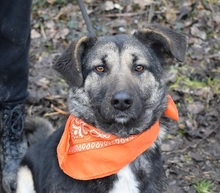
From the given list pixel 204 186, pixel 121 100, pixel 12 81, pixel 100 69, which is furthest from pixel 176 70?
pixel 121 100

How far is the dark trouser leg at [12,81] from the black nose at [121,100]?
5.25 feet

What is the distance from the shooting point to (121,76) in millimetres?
4020

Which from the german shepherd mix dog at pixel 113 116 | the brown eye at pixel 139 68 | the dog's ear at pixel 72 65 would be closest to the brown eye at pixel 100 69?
the german shepherd mix dog at pixel 113 116

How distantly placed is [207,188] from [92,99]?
5.38 feet

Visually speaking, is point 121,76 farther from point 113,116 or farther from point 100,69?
point 113,116

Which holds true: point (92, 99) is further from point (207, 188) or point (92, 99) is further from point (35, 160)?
point (207, 188)

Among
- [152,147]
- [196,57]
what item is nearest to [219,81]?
[196,57]

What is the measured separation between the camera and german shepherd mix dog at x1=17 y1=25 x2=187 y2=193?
4.08 meters

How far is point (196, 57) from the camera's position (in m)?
6.64

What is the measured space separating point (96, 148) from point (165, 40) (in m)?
1.03

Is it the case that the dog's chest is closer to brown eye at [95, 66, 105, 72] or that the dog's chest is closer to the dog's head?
the dog's head

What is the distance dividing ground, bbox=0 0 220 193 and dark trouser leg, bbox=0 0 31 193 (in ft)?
1.77

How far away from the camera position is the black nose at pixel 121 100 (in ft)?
12.7

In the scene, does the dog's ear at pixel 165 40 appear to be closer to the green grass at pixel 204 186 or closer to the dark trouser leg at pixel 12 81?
Result: the dark trouser leg at pixel 12 81
